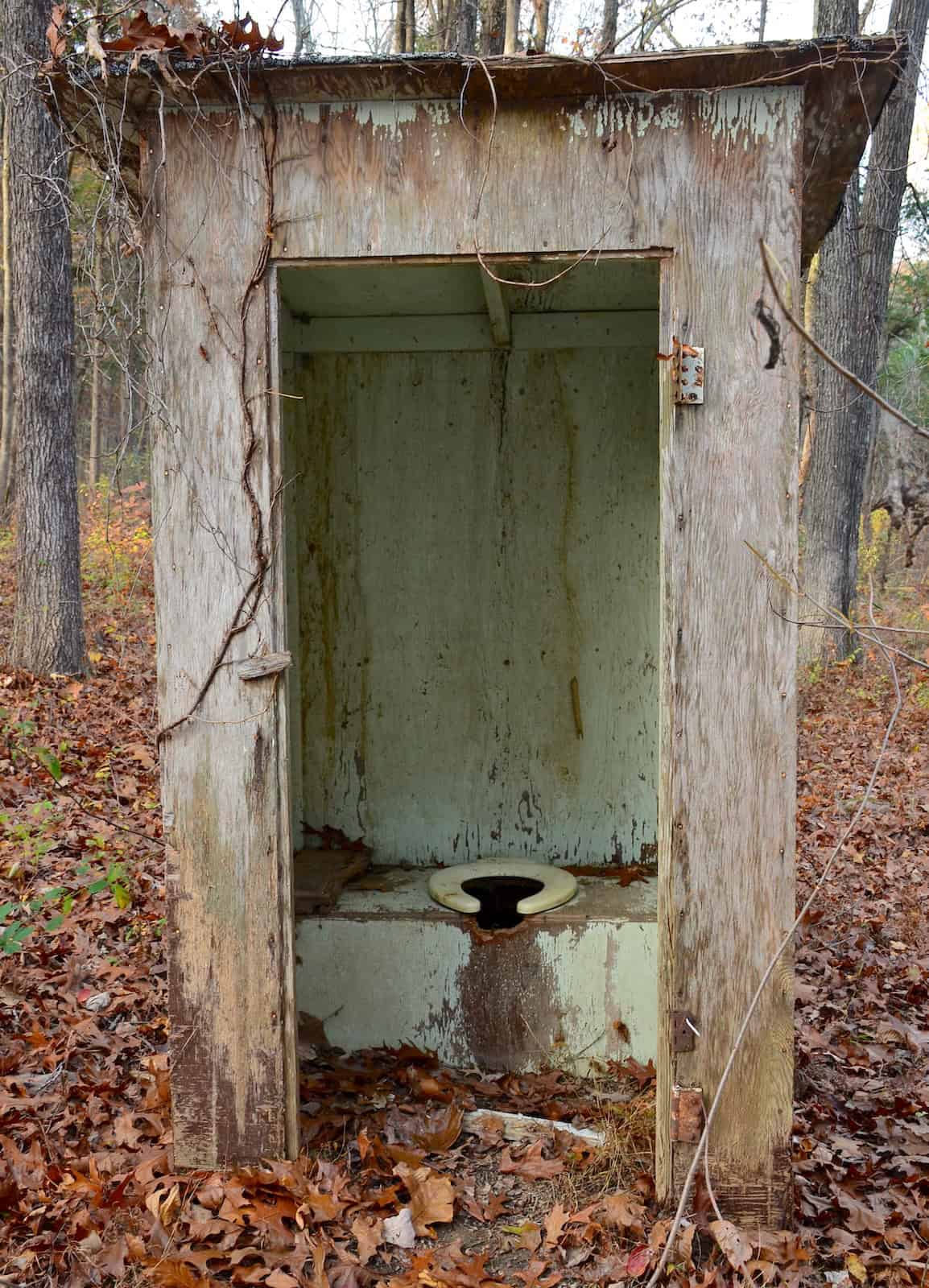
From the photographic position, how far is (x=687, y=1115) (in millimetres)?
2961

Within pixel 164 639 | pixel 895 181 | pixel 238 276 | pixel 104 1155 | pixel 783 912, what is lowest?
pixel 104 1155

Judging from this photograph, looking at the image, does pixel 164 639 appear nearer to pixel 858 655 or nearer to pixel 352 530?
pixel 352 530

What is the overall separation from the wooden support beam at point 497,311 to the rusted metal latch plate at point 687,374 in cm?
99

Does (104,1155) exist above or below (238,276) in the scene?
below

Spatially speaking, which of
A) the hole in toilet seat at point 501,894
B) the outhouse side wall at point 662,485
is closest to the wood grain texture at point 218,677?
the outhouse side wall at point 662,485

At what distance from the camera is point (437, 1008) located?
407 cm

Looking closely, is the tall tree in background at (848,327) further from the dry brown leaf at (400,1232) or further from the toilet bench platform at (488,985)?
the dry brown leaf at (400,1232)

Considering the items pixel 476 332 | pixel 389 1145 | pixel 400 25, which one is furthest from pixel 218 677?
pixel 400 25

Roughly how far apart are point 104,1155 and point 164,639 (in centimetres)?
160

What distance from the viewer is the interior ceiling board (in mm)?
3893

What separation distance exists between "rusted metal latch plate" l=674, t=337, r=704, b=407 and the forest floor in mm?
1786

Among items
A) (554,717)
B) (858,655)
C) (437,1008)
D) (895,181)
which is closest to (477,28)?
(895,181)

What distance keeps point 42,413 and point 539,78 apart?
21.1 feet

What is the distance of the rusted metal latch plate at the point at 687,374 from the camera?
285 centimetres
